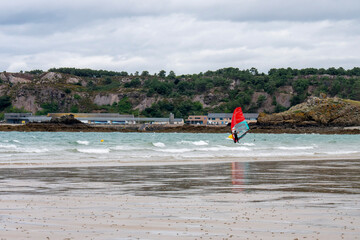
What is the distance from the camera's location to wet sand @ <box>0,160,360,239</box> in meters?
10.1

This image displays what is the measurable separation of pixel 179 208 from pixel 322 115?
154409mm

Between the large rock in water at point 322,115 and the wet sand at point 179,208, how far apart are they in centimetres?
14422

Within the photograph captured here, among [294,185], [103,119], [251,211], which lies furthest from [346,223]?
[103,119]

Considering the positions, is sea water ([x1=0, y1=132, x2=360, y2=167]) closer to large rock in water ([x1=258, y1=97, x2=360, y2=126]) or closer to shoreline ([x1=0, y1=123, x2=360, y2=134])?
shoreline ([x1=0, y1=123, x2=360, y2=134])

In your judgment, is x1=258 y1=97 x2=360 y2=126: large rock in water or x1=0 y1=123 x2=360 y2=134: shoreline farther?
x1=258 y1=97 x2=360 y2=126: large rock in water

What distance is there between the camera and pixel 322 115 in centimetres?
16050

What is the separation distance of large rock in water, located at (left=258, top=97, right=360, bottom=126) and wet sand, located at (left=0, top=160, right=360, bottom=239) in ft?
473

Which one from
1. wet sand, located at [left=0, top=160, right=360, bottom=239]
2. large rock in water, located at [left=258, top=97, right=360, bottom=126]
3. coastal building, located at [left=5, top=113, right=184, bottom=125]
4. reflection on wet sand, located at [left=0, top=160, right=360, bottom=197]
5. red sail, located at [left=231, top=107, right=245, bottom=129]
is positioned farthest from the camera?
coastal building, located at [left=5, top=113, right=184, bottom=125]

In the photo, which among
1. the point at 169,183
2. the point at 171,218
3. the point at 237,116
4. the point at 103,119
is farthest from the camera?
the point at 103,119

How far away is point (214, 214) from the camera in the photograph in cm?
1208

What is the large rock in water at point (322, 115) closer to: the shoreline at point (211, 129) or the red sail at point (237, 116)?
the shoreline at point (211, 129)

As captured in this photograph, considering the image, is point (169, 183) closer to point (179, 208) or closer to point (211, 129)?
point (179, 208)

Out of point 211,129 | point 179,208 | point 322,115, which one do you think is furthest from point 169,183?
point 322,115

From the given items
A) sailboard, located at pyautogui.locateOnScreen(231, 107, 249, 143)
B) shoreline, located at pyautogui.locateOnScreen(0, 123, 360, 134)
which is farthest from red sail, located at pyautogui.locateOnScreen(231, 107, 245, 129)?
shoreline, located at pyautogui.locateOnScreen(0, 123, 360, 134)
